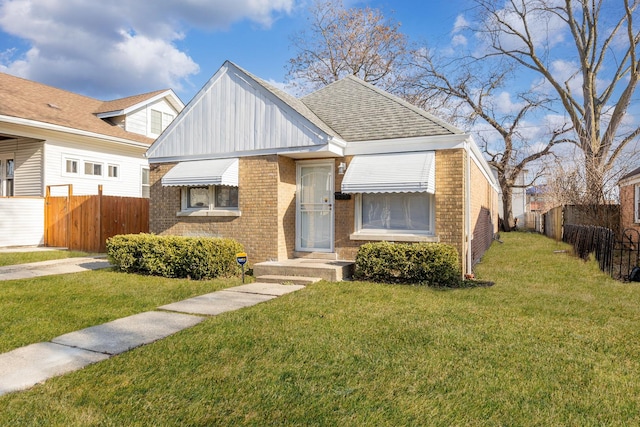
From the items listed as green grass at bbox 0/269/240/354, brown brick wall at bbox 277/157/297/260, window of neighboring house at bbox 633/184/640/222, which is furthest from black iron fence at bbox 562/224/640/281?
green grass at bbox 0/269/240/354

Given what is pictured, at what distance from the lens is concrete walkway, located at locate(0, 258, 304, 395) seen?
400 centimetres

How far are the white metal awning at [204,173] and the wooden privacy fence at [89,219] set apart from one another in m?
4.79

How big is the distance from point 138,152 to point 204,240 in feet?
39.6

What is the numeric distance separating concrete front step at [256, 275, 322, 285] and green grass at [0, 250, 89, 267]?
7.55 meters

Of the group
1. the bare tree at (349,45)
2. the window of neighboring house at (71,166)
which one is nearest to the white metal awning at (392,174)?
the window of neighboring house at (71,166)

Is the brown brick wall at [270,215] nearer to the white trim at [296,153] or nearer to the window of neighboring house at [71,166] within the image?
the white trim at [296,153]

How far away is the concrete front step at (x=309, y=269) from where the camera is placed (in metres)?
8.84

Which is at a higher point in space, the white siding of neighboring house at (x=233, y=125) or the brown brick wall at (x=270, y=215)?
the white siding of neighboring house at (x=233, y=125)

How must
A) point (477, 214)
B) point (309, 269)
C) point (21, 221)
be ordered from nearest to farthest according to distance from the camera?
point (309, 269) < point (477, 214) < point (21, 221)

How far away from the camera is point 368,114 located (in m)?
11.1

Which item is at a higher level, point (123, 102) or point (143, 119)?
point (123, 102)

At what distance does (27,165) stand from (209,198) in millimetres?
9714

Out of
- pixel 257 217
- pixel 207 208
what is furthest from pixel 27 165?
pixel 257 217

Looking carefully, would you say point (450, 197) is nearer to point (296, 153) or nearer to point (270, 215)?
point (296, 153)
